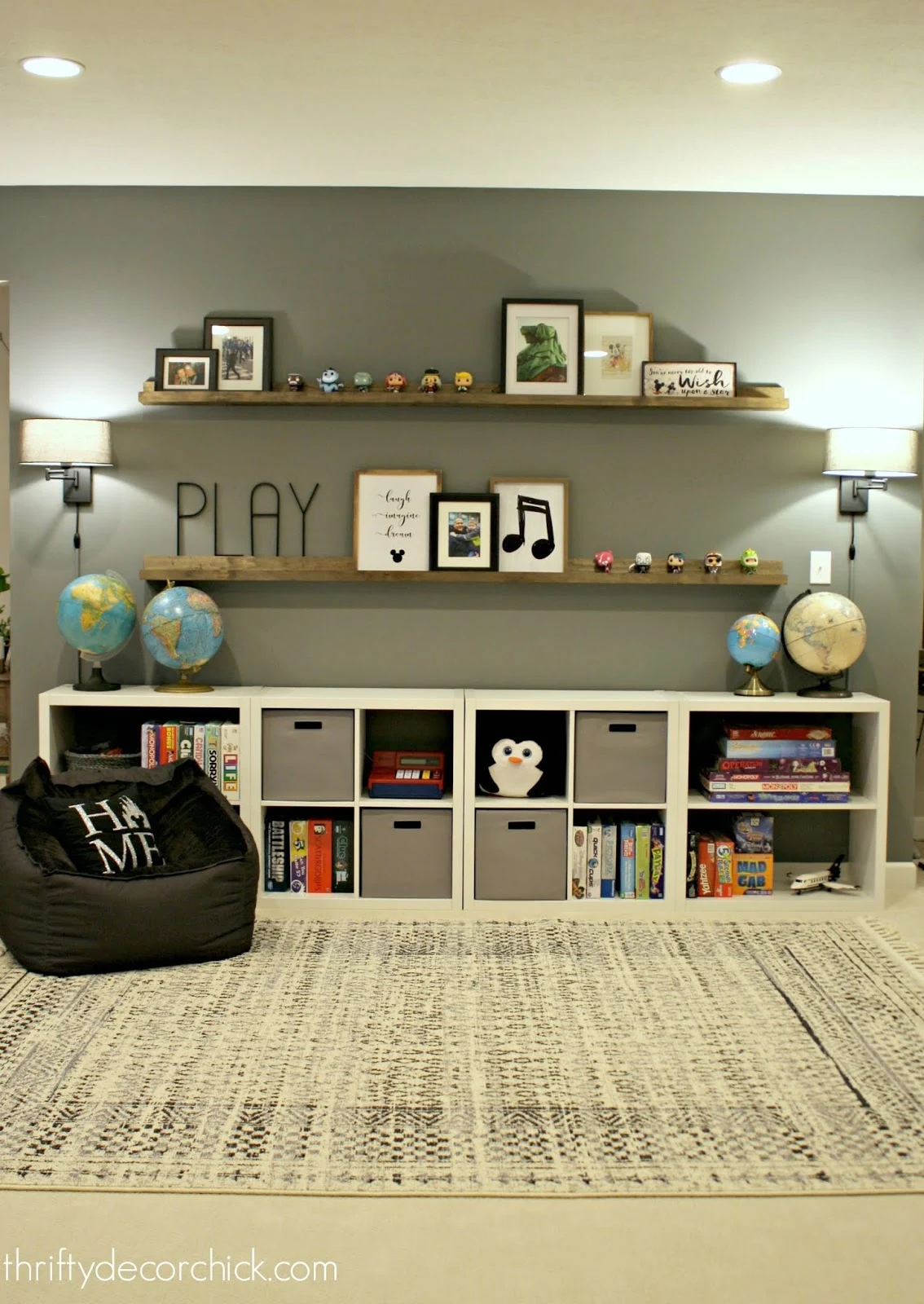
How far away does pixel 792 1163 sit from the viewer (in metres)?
2.47

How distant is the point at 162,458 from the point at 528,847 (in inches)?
73.0

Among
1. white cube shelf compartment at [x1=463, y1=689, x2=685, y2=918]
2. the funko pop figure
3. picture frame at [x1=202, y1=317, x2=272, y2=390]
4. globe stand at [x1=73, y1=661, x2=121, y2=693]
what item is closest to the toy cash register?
white cube shelf compartment at [x1=463, y1=689, x2=685, y2=918]

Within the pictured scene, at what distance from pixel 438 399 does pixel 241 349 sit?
0.72 metres

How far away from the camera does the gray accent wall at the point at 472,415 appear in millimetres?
4258

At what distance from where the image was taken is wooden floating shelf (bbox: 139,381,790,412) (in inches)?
164

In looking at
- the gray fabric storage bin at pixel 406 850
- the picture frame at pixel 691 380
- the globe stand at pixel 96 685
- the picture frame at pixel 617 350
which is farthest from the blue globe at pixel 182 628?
the picture frame at pixel 691 380

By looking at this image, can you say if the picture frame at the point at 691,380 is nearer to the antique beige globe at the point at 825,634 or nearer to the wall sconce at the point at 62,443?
the antique beige globe at the point at 825,634

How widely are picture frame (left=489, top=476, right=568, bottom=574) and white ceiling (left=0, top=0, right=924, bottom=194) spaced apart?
1016 mm

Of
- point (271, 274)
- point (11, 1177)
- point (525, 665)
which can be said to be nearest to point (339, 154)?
point (271, 274)

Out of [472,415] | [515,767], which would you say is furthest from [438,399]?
[515,767]

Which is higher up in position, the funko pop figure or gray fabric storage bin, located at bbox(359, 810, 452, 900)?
the funko pop figure

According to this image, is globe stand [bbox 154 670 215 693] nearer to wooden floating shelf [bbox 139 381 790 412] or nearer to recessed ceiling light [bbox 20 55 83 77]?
wooden floating shelf [bbox 139 381 790 412]

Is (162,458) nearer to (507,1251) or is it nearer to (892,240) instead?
(892,240)

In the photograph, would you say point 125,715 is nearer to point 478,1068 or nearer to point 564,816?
point 564,816
